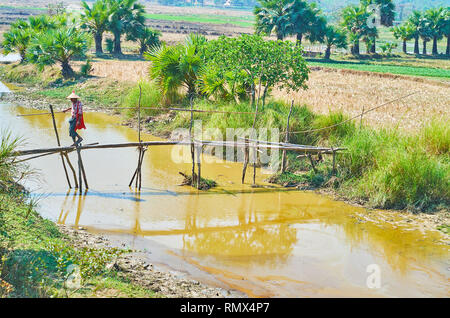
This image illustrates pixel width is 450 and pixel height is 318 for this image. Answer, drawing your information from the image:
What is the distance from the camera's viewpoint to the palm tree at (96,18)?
30.6m

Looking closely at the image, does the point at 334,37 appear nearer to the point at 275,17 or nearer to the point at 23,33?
the point at 275,17

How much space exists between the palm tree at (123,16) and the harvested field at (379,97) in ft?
39.3

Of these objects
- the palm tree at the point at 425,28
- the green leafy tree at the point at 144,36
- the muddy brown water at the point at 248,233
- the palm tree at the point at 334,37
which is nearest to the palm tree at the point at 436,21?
the palm tree at the point at 425,28

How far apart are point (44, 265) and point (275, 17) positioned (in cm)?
3291

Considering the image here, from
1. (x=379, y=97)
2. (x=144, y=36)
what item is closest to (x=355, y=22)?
(x=144, y=36)

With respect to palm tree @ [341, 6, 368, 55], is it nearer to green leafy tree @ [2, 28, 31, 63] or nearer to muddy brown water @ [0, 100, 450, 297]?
green leafy tree @ [2, 28, 31, 63]

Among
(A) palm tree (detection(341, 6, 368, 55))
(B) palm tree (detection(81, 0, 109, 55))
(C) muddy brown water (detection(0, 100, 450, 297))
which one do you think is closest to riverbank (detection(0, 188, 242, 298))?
(C) muddy brown water (detection(0, 100, 450, 297))

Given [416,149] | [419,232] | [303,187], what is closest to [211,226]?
[303,187]

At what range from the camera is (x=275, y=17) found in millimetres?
36281

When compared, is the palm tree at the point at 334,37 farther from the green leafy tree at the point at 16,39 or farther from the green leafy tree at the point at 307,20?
the green leafy tree at the point at 16,39

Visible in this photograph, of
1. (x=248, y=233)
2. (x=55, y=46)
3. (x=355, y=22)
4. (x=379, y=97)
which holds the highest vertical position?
(x=355, y=22)

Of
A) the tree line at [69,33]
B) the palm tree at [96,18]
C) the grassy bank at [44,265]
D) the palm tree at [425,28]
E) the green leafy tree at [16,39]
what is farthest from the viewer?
the palm tree at [425,28]

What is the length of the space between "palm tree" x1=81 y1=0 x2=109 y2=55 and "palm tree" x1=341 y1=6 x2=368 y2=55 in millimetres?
18660
